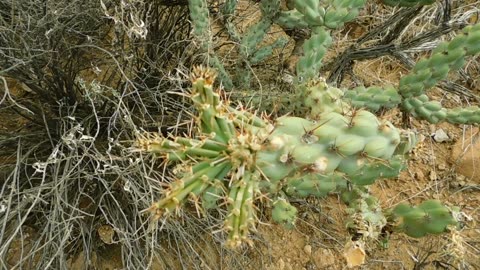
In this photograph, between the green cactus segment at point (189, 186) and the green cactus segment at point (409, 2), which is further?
the green cactus segment at point (409, 2)

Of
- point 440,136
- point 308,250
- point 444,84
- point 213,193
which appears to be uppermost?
point 213,193

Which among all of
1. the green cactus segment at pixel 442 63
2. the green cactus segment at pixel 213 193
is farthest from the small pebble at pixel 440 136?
the green cactus segment at pixel 213 193

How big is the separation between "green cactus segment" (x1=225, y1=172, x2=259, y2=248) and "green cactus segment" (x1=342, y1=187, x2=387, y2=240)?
0.57 m

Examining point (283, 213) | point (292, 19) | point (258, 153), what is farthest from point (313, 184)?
point (292, 19)

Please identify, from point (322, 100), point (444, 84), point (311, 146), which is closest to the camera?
point (311, 146)

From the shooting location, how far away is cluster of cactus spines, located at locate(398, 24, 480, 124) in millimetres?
2166

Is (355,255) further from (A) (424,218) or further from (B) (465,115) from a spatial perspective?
(B) (465,115)

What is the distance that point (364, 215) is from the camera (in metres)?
2.08

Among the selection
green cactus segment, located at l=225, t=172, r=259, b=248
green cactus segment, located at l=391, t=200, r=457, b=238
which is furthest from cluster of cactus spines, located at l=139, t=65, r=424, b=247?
green cactus segment, located at l=391, t=200, r=457, b=238

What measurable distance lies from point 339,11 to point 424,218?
0.77 metres

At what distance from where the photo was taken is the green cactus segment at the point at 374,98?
7.38 ft

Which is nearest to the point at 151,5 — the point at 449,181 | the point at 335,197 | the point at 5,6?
the point at 5,6

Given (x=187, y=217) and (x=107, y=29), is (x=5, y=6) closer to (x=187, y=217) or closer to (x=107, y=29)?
(x=107, y=29)

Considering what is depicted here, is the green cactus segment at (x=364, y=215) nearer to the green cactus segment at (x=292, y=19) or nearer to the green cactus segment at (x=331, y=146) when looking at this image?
the green cactus segment at (x=331, y=146)
